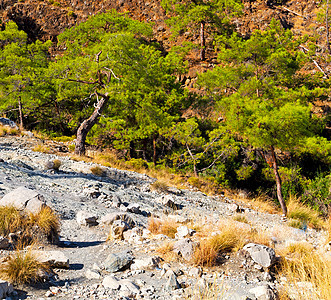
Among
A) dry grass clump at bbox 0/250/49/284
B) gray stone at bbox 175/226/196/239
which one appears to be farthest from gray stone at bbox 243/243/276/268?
dry grass clump at bbox 0/250/49/284

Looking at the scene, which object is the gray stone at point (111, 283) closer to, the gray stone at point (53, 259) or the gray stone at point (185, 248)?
the gray stone at point (53, 259)

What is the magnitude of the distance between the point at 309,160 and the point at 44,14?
109 feet

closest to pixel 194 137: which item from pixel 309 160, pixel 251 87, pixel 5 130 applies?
pixel 251 87

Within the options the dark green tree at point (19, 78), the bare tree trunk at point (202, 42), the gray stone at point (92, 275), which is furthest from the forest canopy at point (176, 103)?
the gray stone at point (92, 275)

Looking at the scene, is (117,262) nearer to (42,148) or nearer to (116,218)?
(116,218)

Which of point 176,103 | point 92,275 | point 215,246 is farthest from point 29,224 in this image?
point 176,103

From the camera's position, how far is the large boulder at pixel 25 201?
4.43m

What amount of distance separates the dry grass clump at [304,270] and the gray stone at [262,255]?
0.21 m

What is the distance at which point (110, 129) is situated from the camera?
16547 millimetres

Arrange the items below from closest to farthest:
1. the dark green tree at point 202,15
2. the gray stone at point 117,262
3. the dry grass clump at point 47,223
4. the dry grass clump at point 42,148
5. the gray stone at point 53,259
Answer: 1. the gray stone at point 53,259
2. the gray stone at point 117,262
3. the dry grass clump at point 47,223
4. the dry grass clump at point 42,148
5. the dark green tree at point 202,15

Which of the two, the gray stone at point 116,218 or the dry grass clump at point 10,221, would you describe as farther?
the gray stone at point 116,218

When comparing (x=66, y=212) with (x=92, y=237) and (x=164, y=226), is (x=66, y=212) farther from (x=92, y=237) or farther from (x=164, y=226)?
(x=164, y=226)

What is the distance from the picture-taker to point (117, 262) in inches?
140

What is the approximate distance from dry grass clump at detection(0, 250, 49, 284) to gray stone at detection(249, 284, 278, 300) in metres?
2.33
